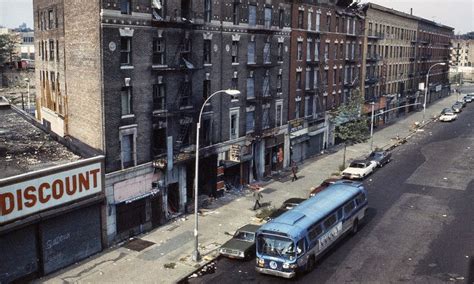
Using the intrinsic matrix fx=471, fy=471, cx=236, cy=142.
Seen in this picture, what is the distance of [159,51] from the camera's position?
32.1 meters

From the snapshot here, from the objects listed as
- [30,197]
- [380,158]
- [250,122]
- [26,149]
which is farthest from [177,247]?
[380,158]

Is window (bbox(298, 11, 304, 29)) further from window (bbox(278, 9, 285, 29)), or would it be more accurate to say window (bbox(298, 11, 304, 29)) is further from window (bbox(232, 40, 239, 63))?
window (bbox(232, 40, 239, 63))

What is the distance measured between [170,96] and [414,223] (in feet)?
63.1

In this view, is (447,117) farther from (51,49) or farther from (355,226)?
(51,49)

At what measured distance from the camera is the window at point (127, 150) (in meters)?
30.1

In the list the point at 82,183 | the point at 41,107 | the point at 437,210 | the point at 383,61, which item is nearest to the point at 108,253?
the point at 82,183

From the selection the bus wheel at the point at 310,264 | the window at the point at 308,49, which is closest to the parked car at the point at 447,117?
the window at the point at 308,49

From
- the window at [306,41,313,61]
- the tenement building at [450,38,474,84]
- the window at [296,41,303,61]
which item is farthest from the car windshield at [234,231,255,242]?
the tenement building at [450,38,474,84]

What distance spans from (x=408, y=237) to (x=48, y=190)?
858 inches

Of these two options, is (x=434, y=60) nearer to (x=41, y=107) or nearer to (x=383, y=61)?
(x=383, y=61)

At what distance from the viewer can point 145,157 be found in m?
31.8

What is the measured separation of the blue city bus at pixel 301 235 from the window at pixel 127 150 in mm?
10725

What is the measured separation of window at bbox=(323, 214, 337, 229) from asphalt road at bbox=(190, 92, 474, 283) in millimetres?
1952

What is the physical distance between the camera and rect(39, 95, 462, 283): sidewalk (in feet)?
81.5
